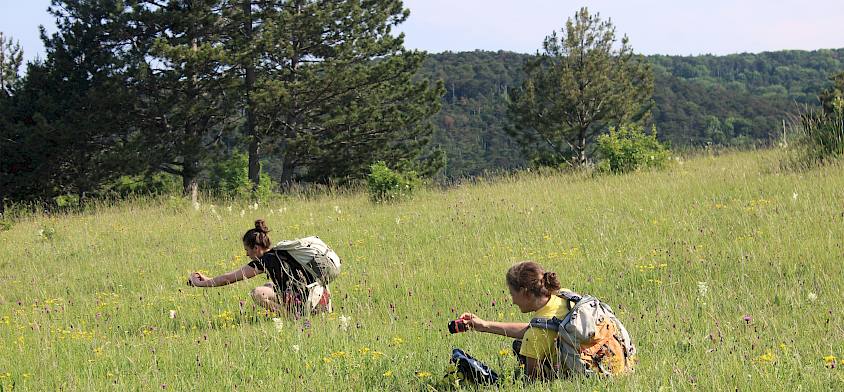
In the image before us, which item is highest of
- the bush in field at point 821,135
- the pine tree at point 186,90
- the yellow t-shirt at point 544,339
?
the pine tree at point 186,90

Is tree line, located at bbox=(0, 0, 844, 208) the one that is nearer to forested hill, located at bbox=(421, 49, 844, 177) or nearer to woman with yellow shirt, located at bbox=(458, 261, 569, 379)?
forested hill, located at bbox=(421, 49, 844, 177)

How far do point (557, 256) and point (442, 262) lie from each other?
1.23 meters

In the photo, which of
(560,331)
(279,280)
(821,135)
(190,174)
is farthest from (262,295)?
(190,174)

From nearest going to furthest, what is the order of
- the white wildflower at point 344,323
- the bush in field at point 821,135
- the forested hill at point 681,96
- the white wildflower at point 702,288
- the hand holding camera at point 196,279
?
the white wildflower at point 344,323, the white wildflower at point 702,288, the hand holding camera at point 196,279, the bush in field at point 821,135, the forested hill at point 681,96

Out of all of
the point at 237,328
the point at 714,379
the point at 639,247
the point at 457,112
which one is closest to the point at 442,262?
the point at 639,247

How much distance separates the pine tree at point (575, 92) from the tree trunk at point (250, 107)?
1199 cm

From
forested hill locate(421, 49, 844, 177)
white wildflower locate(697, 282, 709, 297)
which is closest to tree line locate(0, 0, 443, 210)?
forested hill locate(421, 49, 844, 177)

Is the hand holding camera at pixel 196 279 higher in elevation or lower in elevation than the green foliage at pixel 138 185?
higher

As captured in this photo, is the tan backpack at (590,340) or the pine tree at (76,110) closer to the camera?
the tan backpack at (590,340)

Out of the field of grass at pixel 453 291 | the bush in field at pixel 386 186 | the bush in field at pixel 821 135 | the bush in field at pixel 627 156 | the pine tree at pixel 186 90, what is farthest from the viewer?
the pine tree at pixel 186 90

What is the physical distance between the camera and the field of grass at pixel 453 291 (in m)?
4.66

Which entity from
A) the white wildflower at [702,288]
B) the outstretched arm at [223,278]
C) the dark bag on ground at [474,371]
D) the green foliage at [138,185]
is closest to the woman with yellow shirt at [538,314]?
the dark bag on ground at [474,371]

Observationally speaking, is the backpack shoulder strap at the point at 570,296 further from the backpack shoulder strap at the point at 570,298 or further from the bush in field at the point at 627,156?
the bush in field at the point at 627,156

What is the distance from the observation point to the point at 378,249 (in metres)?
9.27
